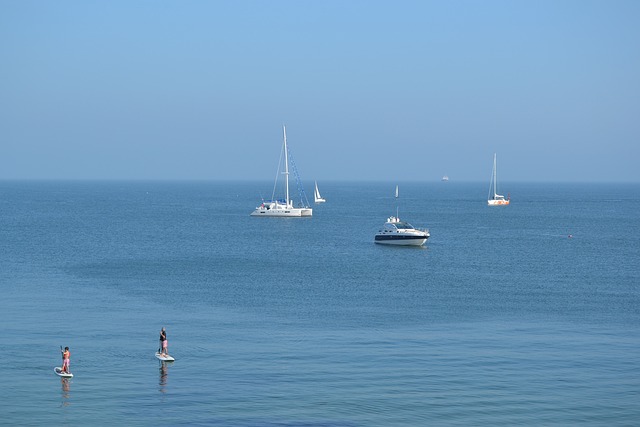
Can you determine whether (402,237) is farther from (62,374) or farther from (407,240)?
(62,374)

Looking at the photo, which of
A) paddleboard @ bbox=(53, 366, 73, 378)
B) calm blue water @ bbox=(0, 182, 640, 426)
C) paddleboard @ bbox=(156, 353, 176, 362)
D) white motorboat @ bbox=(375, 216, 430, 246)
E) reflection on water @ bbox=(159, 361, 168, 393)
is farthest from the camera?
white motorboat @ bbox=(375, 216, 430, 246)

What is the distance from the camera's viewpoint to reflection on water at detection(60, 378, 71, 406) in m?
48.2

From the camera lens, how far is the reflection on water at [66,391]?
48.2 meters

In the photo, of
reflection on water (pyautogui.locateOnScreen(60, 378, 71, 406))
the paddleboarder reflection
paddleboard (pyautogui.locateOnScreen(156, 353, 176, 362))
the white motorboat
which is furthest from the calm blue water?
the white motorboat

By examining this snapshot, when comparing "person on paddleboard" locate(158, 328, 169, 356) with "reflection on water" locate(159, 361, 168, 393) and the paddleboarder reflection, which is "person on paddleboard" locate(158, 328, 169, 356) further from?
the paddleboarder reflection

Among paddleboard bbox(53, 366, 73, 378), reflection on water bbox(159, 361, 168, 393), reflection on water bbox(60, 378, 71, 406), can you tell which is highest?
paddleboard bbox(53, 366, 73, 378)

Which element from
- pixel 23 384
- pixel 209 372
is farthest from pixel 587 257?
pixel 23 384

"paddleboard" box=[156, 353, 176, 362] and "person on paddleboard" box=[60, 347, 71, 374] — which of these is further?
"paddleboard" box=[156, 353, 176, 362]

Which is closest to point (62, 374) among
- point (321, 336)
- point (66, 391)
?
point (66, 391)

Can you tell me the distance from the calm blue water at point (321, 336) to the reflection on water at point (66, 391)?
8cm

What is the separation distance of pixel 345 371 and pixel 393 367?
312 centimetres

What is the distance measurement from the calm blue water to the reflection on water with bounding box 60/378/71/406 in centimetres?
8

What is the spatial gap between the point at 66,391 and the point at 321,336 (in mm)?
21106

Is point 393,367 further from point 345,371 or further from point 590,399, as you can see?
point 590,399
